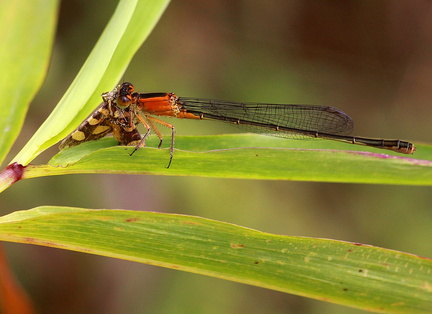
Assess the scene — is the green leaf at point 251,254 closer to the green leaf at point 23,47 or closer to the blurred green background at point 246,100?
the green leaf at point 23,47

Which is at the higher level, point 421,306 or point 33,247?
point 421,306

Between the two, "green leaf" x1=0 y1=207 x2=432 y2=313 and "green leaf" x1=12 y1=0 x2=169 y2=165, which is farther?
"green leaf" x1=12 y1=0 x2=169 y2=165

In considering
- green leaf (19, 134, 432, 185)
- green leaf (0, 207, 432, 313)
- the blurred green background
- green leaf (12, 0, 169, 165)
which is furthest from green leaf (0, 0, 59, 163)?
the blurred green background

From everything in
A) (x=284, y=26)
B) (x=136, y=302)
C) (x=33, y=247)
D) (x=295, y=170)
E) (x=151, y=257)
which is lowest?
(x=136, y=302)

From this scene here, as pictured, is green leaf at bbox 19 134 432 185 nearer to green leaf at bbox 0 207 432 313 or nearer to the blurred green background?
green leaf at bbox 0 207 432 313

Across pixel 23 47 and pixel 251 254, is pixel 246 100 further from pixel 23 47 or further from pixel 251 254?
pixel 251 254

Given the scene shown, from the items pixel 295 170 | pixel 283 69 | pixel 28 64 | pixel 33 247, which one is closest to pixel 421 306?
pixel 295 170

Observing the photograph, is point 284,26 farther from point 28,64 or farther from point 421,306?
point 421,306
